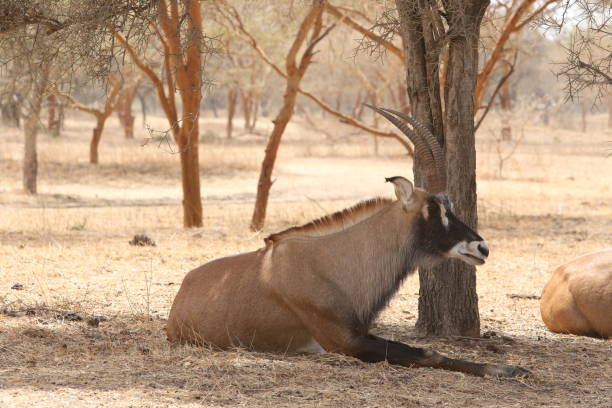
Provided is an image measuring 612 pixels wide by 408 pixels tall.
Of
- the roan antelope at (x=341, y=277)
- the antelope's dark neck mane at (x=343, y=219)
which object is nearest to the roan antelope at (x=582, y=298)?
the roan antelope at (x=341, y=277)

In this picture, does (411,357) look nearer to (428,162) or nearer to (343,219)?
(343,219)

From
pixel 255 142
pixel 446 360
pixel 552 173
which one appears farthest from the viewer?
pixel 255 142

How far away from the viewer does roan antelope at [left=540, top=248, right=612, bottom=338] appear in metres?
5.95

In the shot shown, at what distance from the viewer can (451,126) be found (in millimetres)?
5762

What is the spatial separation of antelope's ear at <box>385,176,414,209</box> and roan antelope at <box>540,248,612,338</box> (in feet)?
6.13

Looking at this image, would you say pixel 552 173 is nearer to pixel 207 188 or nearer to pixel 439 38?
pixel 207 188

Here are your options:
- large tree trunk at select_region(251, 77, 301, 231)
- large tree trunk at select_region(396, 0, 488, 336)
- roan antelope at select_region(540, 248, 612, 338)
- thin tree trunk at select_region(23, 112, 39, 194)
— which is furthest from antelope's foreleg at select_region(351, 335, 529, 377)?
thin tree trunk at select_region(23, 112, 39, 194)

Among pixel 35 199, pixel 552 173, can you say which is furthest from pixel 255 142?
pixel 35 199

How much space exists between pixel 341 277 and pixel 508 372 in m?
1.10

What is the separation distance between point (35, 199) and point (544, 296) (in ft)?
45.6

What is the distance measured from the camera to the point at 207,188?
2169cm

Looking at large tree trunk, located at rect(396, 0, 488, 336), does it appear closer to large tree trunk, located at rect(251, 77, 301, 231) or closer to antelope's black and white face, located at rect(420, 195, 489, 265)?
antelope's black and white face, located at rect(420, 195, 489, 265)

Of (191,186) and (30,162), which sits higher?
(30,162)

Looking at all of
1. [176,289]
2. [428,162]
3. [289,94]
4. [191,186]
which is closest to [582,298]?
[428,162]
